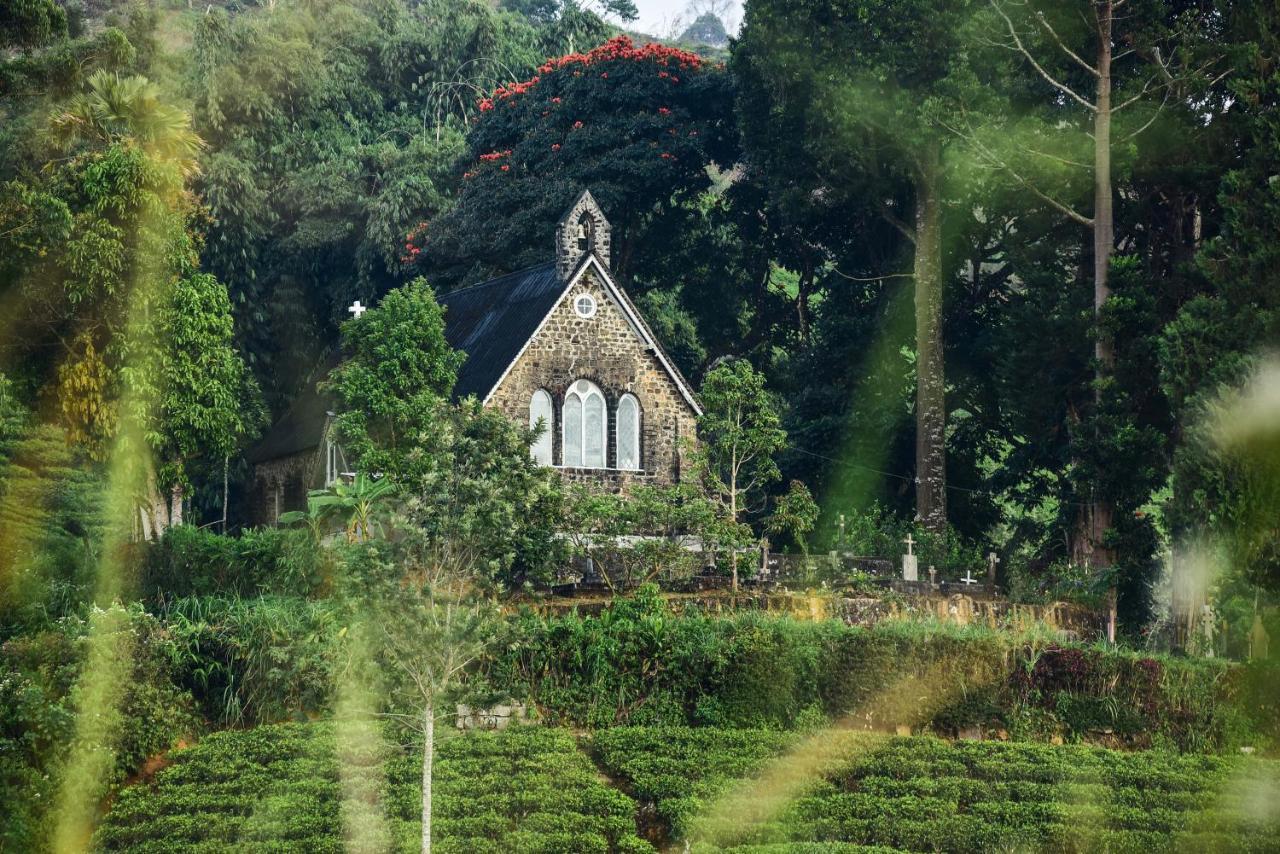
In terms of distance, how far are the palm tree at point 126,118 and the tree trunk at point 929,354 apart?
18940 mm

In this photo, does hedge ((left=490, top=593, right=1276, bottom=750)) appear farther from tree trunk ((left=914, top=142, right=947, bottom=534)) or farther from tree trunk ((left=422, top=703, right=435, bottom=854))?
tree trunk ((left=914, top=142, right=947, bottom=534))

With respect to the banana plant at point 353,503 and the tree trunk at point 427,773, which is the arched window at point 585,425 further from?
the tree trunk at point 427,773

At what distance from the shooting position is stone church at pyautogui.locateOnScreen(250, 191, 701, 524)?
43.6 meters

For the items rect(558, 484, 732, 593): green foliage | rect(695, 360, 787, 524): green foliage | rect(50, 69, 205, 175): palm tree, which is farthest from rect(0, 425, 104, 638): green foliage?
rect(695, 360, 787, 524): green foliage

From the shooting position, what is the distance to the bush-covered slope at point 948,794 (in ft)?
83.6

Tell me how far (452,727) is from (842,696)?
6.48 meters

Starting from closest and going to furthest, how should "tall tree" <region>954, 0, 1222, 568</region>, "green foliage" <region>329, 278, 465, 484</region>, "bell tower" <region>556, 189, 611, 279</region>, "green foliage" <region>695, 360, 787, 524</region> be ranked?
"green foliage" <region>695, 360, 787, 524</region> < "green foliage" <region>329, 278, 465, 484</region> < "tall tree" <region>954, 0, 1222, 568</region> < "bell tower" <region>556, 189, 611, 279</region>

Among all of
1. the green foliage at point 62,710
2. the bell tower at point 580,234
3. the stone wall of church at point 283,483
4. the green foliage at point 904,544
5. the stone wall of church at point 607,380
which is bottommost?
the green foliage at point 62,710

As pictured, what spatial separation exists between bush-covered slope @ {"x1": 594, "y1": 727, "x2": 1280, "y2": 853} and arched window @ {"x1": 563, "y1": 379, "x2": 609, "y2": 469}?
15.8 m

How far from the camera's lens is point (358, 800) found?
26062 mm

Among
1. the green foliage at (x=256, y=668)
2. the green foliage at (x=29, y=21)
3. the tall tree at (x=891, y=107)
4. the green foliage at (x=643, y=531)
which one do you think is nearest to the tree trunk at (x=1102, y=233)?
the tall tree at (x=891, y=107)

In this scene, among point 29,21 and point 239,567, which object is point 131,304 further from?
point 239,567

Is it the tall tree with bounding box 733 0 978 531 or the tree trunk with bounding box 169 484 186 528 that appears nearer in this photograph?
the tall tree with bounding box 733 0 978 531

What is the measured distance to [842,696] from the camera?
98.6 ft
